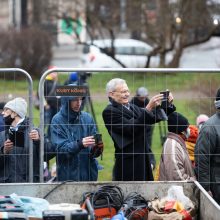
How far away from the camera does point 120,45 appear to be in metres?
36.8

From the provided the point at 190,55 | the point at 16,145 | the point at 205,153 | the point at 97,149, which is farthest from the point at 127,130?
the point at 190,55

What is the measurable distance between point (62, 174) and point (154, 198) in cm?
132

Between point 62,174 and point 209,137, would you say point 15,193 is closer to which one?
point 62,174

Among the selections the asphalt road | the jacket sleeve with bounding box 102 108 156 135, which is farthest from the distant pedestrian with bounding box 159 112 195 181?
the asphalt road

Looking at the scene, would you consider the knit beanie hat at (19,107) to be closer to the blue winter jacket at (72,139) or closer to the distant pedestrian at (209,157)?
the blue winter jacket at (72,139)

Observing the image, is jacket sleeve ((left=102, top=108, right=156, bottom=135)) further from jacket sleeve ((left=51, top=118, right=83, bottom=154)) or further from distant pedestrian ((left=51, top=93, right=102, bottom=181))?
jacket sleeve ((left=51, top=118, right=83, bottom=154))

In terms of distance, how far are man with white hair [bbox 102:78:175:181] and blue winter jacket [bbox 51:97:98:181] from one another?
26 cm

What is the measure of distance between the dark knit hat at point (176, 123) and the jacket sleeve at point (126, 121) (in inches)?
14.7

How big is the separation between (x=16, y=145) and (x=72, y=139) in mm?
594

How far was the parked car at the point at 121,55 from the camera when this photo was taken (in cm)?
3247

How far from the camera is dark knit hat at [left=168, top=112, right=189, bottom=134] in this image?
878cm

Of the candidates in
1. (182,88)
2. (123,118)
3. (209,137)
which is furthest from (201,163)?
(182,88)

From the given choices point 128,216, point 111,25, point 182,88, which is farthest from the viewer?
point 111,25

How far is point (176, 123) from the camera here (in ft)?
28.8
